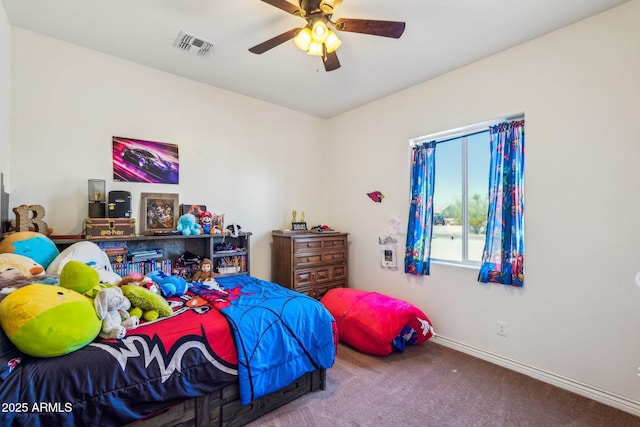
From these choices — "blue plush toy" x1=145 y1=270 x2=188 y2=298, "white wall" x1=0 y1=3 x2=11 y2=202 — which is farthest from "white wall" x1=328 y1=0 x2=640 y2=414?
"white wall" x1=0 y1=3 x2=11 y2=202

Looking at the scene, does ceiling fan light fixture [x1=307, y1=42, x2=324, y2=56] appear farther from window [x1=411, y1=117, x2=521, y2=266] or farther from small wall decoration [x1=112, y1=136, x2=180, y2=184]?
small wall decoration [x1=112, y1=136, x2=180, y2=184]

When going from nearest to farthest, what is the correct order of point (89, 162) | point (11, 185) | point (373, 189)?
point (11, 185), point (89, 162), point (373, 189)

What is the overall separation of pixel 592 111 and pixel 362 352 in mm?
2698

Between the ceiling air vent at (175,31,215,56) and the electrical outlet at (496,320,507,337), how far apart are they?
→ 11.4 ft

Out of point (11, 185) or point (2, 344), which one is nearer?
point (2, 344)

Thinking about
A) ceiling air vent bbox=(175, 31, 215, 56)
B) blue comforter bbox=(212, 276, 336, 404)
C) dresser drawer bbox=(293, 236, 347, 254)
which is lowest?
blue comforter bbox=(212, 276, 336, 404)

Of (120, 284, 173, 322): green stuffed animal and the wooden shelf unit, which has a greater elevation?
the wooden shelf unit

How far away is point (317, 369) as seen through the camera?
2.09 m

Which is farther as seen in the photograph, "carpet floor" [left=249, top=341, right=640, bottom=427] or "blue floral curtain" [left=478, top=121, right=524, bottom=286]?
"blue floral curtain" [left=478, top=121, right=524, bottom=286]

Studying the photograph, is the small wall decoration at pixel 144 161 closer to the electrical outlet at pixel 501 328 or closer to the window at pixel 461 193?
the window at pixel 461 193

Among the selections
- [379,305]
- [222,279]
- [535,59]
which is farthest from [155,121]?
[535,59]

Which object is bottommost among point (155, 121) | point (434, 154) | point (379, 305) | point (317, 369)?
point (317, 369)

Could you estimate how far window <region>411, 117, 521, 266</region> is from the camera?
2787mm

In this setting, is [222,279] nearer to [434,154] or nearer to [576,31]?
[434,154]
